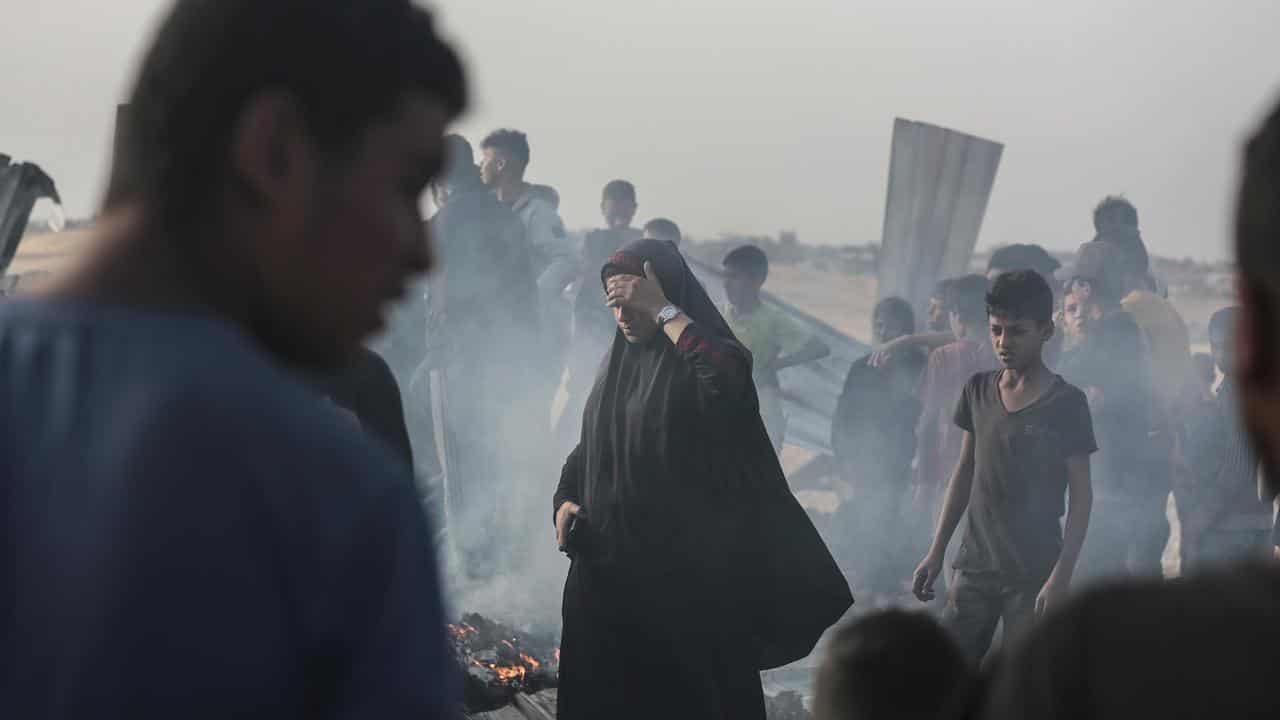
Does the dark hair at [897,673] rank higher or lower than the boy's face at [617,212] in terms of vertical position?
higher

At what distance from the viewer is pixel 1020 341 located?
4.84 meters

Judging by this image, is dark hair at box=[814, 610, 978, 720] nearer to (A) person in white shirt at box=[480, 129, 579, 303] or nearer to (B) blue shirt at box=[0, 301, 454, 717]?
(B) blue shirt at box=[0, 301, 454, 717]

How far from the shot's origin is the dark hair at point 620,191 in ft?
26.0

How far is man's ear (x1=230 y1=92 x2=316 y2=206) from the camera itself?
80 centimetres

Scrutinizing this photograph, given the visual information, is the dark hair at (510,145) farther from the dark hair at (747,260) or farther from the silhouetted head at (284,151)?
the silhouetted head at (284,151)

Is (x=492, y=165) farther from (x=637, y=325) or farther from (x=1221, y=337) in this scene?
(x=1221, y=337)

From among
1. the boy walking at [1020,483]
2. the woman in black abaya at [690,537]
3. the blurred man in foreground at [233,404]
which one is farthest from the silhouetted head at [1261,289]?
the boy walking at [1020,483]

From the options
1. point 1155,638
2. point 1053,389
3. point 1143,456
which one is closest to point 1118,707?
point 1155,638

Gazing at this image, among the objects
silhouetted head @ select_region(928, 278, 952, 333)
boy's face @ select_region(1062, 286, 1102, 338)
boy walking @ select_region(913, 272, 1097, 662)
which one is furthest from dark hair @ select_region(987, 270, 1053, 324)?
silhouetted head @ select_region(928, 278, 952, 333)

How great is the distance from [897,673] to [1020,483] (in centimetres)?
418

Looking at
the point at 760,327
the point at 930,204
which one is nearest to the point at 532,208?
the point at 760,327

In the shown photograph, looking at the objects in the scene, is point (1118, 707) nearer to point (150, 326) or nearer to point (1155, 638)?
point (1155, 638)

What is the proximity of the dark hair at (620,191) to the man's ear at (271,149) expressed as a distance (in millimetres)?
7157

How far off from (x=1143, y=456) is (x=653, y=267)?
3154 mm
